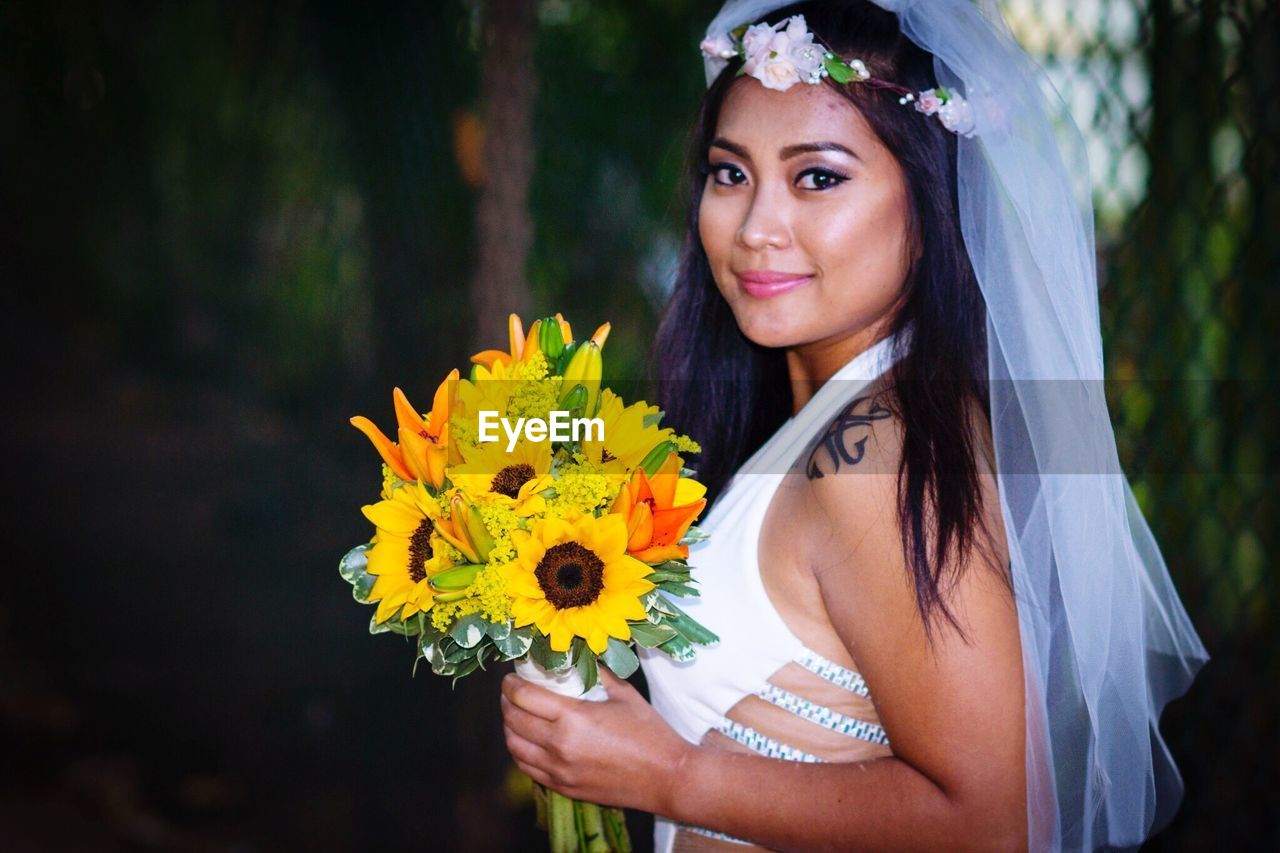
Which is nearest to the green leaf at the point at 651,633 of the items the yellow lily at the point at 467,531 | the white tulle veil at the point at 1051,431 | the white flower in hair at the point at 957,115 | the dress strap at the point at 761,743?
the yellow lily at the point at 467,531

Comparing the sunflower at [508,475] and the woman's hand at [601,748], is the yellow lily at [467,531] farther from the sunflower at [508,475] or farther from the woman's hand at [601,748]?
the woman's hand at [601,748]

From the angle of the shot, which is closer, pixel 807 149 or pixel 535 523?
pixel 535 523

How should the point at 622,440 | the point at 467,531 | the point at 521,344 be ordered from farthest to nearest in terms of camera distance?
the point at 521,344
the point at 622,440
the point at 467,531

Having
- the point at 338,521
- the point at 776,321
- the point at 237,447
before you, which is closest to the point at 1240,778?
the point at 776,321

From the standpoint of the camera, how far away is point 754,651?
1.58 m

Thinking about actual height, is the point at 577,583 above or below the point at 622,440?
below

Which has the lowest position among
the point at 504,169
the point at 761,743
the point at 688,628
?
the point at 761,743

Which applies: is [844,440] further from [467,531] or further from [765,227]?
[467,531]

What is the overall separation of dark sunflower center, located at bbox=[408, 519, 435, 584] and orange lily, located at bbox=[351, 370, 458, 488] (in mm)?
53

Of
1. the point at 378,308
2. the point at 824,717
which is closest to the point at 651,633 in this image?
the point at 824,717

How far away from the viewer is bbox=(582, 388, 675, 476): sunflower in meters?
1.38

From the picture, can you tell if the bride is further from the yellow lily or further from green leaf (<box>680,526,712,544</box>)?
the yellow lily

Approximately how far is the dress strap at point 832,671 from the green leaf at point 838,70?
0.78 m

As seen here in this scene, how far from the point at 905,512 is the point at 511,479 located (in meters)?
0.49
